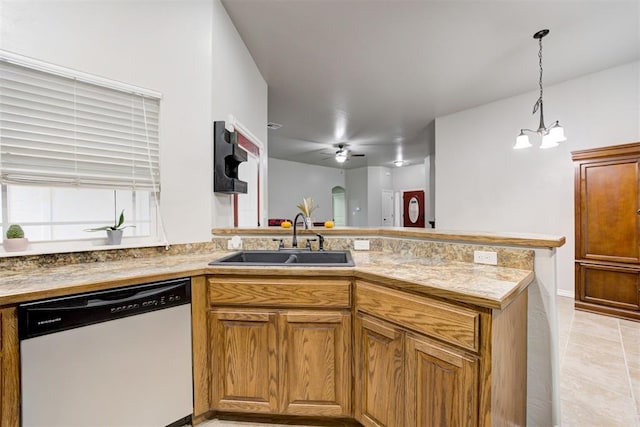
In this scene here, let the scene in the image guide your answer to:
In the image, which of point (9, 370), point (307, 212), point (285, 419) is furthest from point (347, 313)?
point (9, 370)

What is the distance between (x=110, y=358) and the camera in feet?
4.13

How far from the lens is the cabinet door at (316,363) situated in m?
1.51

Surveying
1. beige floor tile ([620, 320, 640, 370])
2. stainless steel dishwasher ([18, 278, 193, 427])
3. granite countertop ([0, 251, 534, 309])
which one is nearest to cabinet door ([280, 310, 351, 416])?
granite countertop ([0, 251, 534, 309])

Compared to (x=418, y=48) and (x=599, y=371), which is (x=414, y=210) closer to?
(x=418, y=48)

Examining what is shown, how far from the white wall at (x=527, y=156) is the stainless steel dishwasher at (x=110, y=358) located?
464 cm

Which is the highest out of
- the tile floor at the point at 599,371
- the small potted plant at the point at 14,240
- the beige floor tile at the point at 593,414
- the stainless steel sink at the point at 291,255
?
the small potted plant at the point at 14,240

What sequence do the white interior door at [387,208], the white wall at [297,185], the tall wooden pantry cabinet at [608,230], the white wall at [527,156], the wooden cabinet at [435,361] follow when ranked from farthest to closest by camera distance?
the white interior door at [387,208] < the white wall at [297,185] < the white wall at [527,156] < the tall wooden pantry cabinet at [608,230] < the wooden cabinet at [435,361]

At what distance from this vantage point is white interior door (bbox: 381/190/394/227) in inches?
403

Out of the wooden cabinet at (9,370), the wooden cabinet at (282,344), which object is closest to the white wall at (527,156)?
the wooden cabinet at (282,344)

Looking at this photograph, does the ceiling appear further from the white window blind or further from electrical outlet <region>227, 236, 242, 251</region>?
electrical outlet <region>227, 236, 242, 251</region>

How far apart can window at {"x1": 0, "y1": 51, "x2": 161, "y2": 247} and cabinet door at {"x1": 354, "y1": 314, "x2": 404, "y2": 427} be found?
165 centimetres

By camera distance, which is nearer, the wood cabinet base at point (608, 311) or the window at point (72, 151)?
the window at point (72, 151)

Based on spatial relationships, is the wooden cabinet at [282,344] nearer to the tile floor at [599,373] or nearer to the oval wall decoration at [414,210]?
the tile floor at [599,373]

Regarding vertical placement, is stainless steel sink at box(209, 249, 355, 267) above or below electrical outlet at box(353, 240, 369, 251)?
below
